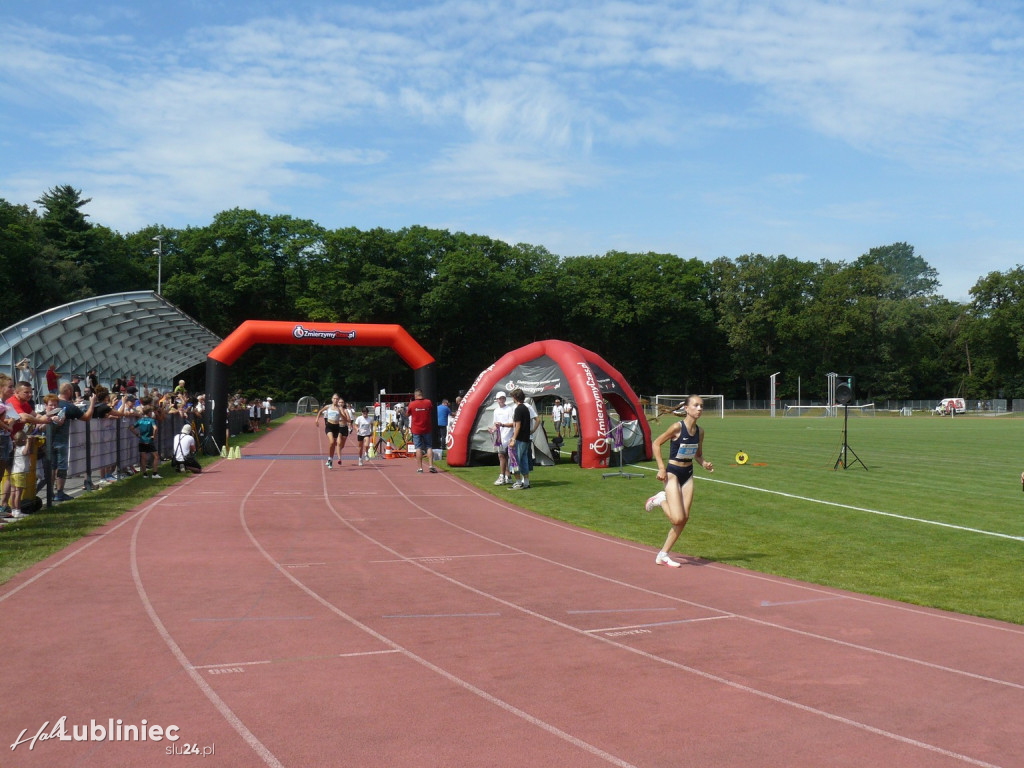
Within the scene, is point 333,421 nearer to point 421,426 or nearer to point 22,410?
point 421,426

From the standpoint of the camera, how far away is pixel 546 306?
87.4m

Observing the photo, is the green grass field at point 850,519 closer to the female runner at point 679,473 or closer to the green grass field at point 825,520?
the green grass field at point 825,520

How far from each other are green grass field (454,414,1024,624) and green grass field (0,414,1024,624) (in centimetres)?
2

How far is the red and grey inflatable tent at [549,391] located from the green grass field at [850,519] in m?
0.74

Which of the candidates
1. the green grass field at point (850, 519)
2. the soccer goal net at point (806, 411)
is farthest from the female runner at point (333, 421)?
the soccer goal net at point (806, 411)

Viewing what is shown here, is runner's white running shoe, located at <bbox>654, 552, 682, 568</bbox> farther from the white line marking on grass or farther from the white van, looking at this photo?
the white van

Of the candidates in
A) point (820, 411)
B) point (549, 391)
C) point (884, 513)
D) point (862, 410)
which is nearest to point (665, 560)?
point (884, 513)

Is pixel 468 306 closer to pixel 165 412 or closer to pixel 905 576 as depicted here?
pixel 165 412

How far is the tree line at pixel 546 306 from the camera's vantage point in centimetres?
7525

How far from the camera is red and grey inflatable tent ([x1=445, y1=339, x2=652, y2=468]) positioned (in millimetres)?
22594

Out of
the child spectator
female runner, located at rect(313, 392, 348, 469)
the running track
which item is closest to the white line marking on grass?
the running track

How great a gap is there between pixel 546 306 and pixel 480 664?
8174cm

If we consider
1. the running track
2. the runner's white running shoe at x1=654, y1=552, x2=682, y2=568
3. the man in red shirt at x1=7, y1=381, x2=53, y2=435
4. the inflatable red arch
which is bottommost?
the running track

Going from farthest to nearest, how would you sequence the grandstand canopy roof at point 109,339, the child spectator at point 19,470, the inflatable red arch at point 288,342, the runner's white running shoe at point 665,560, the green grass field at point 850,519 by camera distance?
the inflatable red arch at point 288,342 < the grandstand canopy roof at point 109,339 < the child spectator at point 19,470 < the runner's white running shoe at point 665,560 < the green grass field at point 850,519
